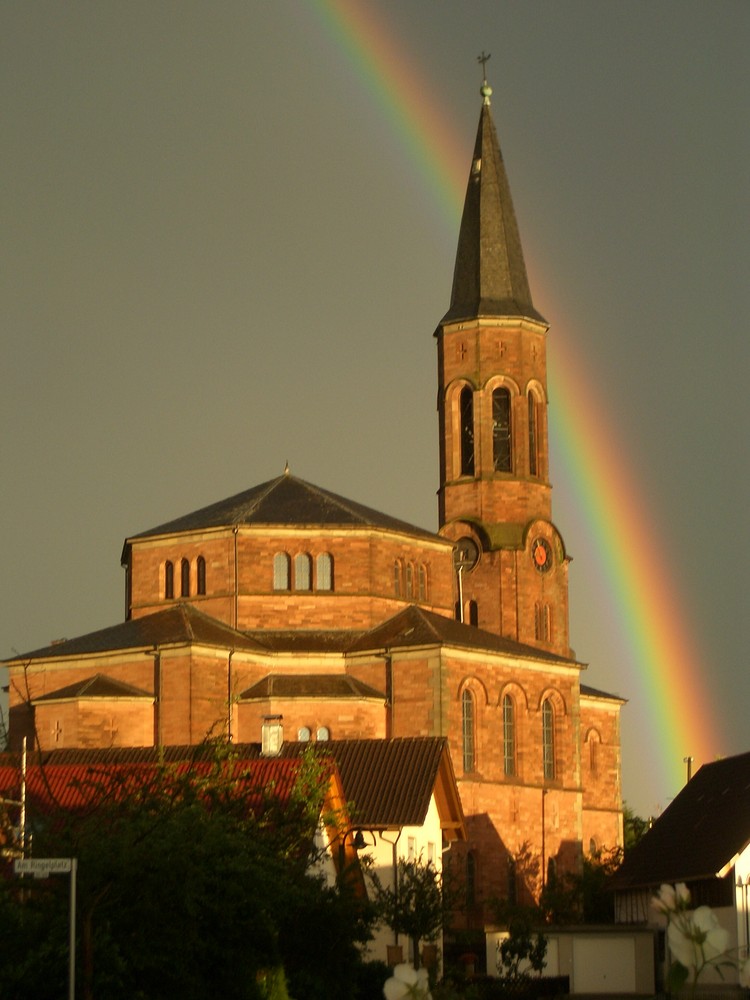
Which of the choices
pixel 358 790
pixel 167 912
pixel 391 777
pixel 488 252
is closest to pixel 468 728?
pixel 391 777

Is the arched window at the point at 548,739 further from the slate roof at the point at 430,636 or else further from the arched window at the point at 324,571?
the arched window at the point at 324,571

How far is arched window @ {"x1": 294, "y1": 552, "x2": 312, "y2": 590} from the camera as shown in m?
63.0

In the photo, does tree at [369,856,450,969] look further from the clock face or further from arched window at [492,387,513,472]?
arched window at [492,387,513,472]

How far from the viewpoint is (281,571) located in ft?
207

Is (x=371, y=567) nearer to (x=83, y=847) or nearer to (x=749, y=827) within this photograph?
(x=749, y=827)

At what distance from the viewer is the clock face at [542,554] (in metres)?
70.6

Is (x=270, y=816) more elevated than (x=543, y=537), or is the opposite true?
(x=543, y=537)

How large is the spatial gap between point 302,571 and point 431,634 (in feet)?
19.8

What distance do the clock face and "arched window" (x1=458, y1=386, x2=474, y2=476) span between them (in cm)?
406

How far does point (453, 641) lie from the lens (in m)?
59.3

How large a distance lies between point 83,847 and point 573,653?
51904 millimetres

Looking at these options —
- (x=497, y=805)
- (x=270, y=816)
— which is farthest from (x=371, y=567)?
(x=270, y=816)

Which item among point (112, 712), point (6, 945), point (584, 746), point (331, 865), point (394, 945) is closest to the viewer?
point (6, 945)

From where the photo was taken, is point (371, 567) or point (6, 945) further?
point (371, 567)
